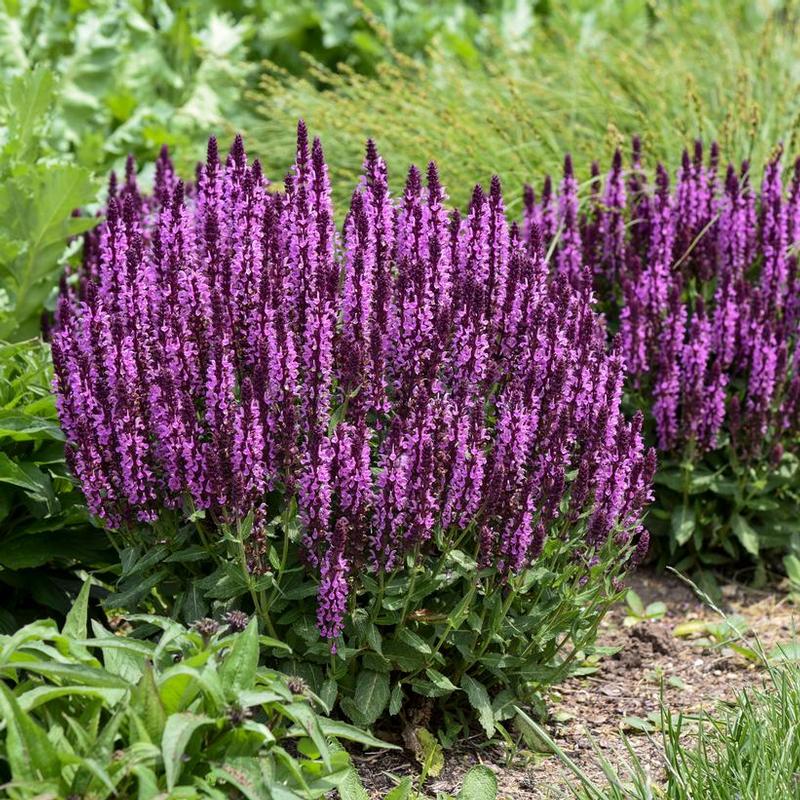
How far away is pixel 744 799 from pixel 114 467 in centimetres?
193

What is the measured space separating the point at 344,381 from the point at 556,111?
200 inches

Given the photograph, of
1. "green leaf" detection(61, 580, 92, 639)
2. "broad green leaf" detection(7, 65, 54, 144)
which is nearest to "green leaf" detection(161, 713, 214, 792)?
"green leaf" detection(61, 580, 92, 639)

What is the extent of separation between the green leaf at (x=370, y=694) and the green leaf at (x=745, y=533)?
199 cm

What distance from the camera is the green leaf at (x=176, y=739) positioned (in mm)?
2686

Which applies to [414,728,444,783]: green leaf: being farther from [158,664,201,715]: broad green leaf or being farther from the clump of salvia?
[158,664,201,715]: broad green leaf

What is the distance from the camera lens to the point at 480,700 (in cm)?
375

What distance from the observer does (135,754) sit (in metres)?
2.77

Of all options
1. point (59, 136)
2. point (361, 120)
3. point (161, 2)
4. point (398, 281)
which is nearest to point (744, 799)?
point (398, 281)

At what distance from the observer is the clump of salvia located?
3.36m

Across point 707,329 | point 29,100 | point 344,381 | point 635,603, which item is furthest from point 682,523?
point 29,100

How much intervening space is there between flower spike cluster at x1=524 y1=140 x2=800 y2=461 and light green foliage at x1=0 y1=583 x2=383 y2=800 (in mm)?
2187

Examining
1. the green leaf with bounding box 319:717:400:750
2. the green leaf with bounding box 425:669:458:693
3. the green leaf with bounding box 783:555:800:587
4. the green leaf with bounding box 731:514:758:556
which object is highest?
the green leaf with bounding box 319:717:400:750

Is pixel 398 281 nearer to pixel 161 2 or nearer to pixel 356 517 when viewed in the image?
pixel 356 517

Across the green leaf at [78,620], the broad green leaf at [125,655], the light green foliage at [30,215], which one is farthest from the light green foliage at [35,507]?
the light green foliage at [30,215]
